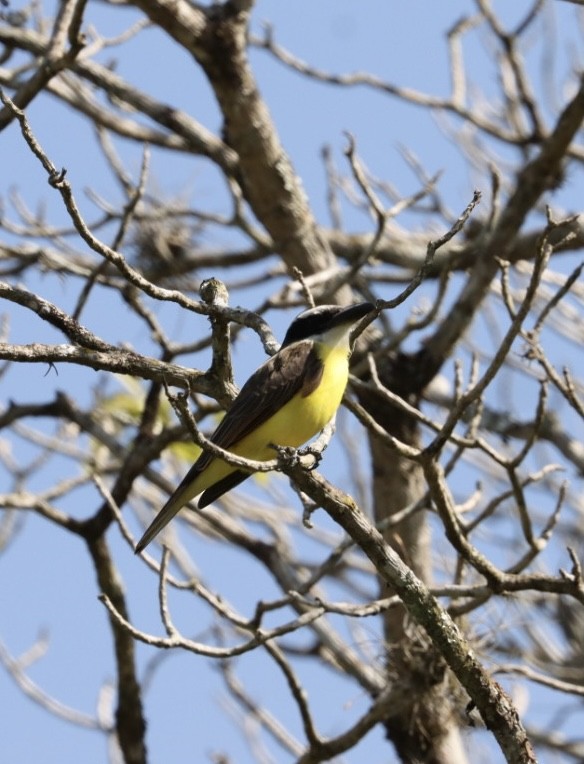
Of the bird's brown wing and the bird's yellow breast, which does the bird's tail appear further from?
the bird's yellow breast

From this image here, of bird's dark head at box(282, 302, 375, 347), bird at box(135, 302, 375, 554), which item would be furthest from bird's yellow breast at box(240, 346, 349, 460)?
bird's dark head at box(282, 302, 375, 347)

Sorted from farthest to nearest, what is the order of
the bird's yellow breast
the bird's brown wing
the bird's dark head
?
the bird's dark head < the bird's yellow breast < the bird's brown wing

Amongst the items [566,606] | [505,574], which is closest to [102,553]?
[505,574]

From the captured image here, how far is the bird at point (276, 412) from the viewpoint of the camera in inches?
216

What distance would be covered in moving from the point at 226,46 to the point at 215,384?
4194mm

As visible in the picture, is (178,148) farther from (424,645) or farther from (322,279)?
(424,645)

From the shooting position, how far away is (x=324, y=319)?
6059 millimetres

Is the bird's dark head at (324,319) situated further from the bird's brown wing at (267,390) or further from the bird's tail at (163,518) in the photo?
the bird's tail at (163,518)

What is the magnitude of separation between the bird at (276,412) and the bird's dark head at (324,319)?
0.22 meters

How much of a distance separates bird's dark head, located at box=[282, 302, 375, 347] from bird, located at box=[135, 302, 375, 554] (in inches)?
8.6

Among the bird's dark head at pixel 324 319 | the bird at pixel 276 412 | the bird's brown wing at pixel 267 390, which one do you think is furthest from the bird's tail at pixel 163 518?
the bird's dark head at pixel 324 319

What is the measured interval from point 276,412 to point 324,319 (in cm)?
68

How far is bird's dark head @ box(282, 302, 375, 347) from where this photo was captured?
19.6 ft

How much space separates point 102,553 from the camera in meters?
7.50
